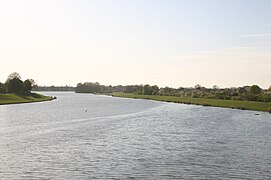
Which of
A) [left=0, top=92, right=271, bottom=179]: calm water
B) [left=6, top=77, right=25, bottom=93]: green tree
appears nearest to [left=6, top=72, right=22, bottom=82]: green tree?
[left=6, top=77, right=25, bottom=93]: green tree

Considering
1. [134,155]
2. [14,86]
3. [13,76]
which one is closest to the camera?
[134,155]

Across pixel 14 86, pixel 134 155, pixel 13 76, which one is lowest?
pixel 134 155

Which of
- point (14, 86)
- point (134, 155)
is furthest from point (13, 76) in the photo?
point (134, 155)

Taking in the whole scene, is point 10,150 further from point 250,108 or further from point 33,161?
point 250,108

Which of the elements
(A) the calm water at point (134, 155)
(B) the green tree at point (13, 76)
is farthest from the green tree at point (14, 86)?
(A) the calm water at point (134, 155)

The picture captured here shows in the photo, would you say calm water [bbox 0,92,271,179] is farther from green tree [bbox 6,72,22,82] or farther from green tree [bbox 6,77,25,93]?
green tree [bbox 6,72,22,82]

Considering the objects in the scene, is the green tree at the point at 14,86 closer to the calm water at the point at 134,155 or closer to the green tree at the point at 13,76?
the green tree at the point at 13,76

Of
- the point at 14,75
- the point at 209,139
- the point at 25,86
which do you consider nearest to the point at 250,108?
the point at 209,139

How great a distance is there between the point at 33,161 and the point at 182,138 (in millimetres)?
17445

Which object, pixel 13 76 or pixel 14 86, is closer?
pixel 14 86

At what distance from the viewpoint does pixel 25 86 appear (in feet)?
493

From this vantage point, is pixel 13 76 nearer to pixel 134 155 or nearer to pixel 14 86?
pixel 14 86

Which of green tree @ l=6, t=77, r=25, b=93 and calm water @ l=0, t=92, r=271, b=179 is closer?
calm water @ l=0, t=92, r=271, b=179

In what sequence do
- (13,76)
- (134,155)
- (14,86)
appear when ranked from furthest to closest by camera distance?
(13,76) → (14,86) → (134,155)
